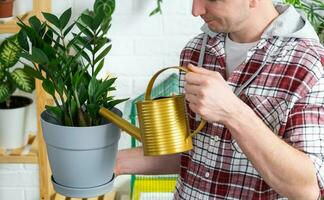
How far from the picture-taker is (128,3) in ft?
7.68

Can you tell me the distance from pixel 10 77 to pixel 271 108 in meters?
1.22

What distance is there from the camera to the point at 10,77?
2.15 m

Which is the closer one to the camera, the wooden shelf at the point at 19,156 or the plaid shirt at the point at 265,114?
the plaid shirt at the point at 265,114

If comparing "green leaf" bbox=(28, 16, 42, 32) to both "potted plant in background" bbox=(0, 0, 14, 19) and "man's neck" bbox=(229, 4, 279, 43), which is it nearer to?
"man's neck" bbox=(229, 4, 279, 43)

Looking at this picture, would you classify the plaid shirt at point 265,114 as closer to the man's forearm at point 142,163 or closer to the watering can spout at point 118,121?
the man's forearm at point 142,163

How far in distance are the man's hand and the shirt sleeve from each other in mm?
172

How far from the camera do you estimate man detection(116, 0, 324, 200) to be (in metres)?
1.12

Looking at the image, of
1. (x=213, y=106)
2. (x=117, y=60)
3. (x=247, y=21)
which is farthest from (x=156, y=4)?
(x=213, y=106)

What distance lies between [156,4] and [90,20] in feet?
3.77

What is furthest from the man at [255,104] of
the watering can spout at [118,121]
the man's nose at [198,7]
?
the watering can spout at [118,121]

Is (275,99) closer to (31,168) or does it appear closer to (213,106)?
(213,106)

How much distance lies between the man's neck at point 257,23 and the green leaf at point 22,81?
3.53ft

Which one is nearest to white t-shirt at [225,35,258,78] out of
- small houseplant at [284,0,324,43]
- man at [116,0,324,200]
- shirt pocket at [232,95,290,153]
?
man at [116,0,324,200]

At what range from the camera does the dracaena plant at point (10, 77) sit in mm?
2104
